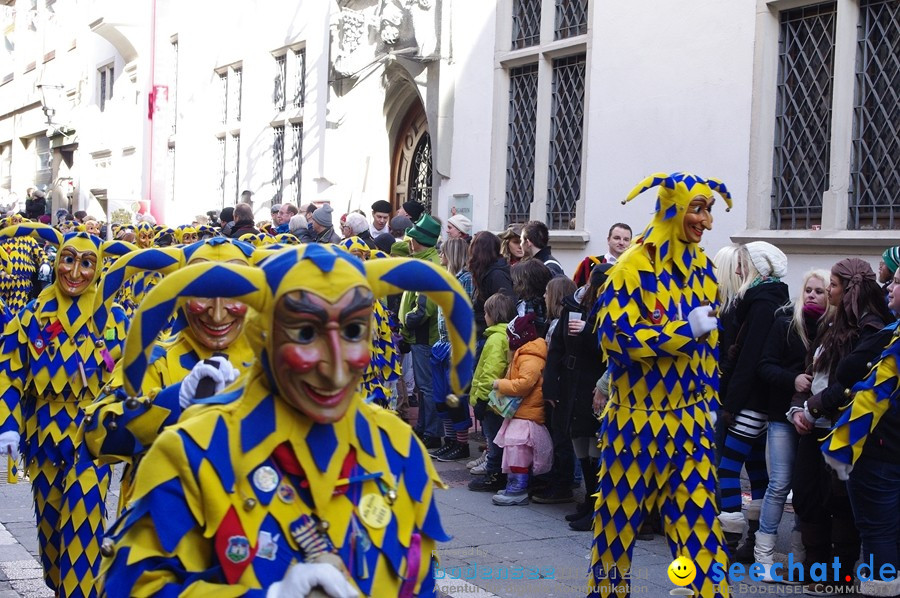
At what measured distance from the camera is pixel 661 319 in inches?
223

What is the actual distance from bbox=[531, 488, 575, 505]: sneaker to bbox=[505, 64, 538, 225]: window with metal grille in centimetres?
525

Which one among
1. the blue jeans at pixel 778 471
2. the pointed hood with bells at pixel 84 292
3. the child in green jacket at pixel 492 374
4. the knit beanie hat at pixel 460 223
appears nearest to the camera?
the pointed hood with bells at pixel 84 292

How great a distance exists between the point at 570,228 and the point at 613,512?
7.25 m

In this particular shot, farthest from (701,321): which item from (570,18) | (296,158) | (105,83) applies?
(105,83)

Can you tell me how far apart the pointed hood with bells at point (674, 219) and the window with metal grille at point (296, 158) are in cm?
1361

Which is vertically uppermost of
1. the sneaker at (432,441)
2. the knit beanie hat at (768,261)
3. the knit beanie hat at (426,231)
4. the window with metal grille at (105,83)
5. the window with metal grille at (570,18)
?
the window with metal grille at (105,83)

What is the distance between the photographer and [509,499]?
27.9 feet

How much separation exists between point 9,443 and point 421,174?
1144 centimetres

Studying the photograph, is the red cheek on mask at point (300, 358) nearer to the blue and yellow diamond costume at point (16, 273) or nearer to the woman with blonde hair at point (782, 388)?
the woman with blonde hair at point (782, 388)

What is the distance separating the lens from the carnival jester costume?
5.48 meters

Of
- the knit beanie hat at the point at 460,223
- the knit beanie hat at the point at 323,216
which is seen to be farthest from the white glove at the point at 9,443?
the knit beanie hat at the point at 323,216

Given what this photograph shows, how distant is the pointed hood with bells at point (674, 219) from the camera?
568 cm

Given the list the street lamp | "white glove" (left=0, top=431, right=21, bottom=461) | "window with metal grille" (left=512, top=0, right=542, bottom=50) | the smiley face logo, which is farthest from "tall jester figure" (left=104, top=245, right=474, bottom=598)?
the street lamp

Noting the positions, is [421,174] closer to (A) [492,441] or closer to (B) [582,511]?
(A) [492,441]
